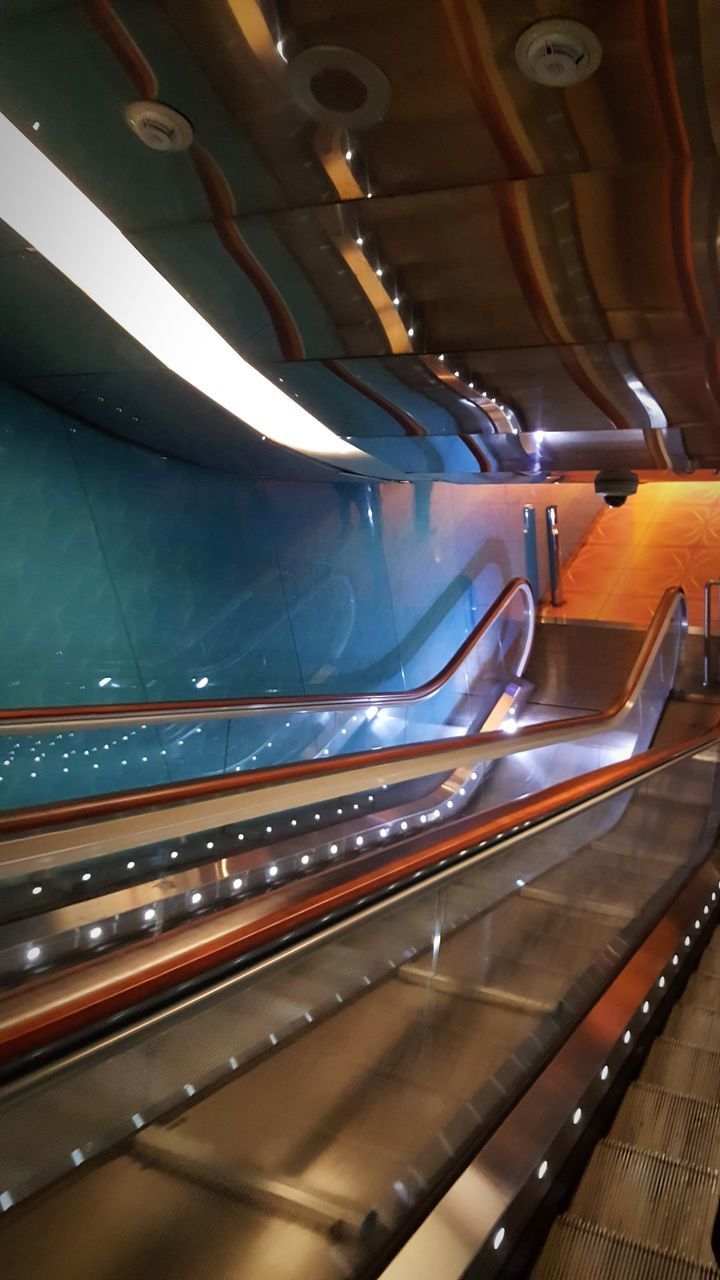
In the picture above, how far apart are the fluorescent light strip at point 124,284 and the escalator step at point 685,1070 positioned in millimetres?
2983

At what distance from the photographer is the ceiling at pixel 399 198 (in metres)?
1.75

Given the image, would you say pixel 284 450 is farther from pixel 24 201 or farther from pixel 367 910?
pixel 367 910

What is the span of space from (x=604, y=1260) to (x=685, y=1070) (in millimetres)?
973

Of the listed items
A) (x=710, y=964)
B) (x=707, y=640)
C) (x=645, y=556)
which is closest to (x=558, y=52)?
(x=710, y=964)

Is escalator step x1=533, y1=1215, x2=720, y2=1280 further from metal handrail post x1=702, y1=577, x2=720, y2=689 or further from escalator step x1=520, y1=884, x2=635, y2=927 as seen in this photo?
metal handrail post x1=702, y1=577, x2=720, y2=689

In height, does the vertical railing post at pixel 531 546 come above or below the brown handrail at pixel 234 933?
above

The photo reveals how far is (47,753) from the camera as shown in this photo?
436cm

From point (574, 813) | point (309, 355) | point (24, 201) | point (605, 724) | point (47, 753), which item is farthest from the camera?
point (605, 724)

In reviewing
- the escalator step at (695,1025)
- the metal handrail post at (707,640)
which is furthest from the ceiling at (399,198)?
the metal handrail post at (707,640)

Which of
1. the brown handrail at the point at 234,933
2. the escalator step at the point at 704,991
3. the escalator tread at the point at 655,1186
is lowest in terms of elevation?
the escalator step at the point at 704,991

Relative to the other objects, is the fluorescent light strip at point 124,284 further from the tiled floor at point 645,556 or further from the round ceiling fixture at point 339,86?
the tiled floor at point 645,556

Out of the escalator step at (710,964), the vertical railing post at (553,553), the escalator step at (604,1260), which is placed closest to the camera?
the escalator step at (604,1260)

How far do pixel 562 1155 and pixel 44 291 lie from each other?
293cm

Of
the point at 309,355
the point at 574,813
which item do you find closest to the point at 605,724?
the point at 574,813
